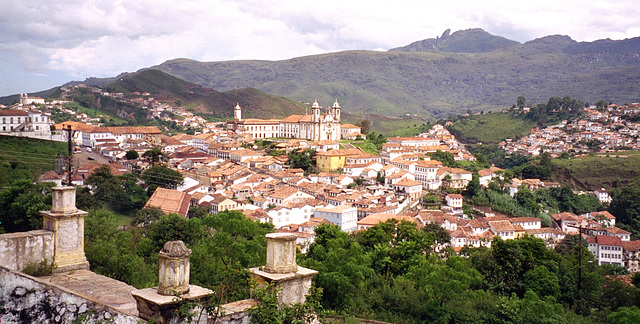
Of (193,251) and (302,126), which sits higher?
(302,126)

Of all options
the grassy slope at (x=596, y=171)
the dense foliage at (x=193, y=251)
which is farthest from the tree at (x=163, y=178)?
the grassy slope at (x=596, y=171)

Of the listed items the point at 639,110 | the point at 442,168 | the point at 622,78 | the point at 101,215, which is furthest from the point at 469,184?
the point at 622,78

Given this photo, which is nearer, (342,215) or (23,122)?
(342,215)

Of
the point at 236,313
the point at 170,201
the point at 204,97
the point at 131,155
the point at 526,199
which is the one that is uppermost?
the point at 204,97

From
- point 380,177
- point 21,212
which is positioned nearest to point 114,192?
point 21,212

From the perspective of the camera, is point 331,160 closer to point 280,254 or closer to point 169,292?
point 280,254

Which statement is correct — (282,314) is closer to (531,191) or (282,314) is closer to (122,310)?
(122,310)

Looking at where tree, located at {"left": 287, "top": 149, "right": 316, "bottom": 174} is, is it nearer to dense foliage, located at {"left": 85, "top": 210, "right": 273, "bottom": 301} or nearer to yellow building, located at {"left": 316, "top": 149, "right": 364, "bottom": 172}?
yellow building, located at {"left": 316, "top": 149, "right": 364, "bottom": 172}

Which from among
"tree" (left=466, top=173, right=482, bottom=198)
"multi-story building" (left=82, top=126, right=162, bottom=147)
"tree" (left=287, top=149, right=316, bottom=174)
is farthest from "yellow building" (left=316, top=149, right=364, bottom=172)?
"multi-story building" (left=82, top=126, right=162, bottom=147)

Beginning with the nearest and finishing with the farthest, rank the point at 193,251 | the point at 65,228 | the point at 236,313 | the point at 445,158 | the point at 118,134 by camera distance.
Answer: the point at 236,313, the point at 65,228, the point at 193,251, the point at 445,158, the point at 118,134
